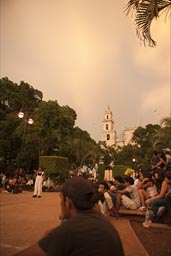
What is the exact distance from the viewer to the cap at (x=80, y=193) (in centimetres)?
189

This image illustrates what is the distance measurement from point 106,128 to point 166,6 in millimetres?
100043

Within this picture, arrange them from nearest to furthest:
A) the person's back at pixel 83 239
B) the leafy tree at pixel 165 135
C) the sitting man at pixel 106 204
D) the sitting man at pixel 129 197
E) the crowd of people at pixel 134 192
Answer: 1. the person's back at pixel 83 239
2. the crowd of people at pixel 134 192
3. the sitting man at pixel 106 204
4. the sitting man at pixel 129 197
5. the leafy tree at pixel 165 135

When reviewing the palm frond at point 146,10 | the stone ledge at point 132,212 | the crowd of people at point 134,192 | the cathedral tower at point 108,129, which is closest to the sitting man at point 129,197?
the crowd of people at point 134,192

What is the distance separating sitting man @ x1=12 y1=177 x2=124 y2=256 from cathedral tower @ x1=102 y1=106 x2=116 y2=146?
101 meters

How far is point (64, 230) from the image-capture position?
1.66 metres

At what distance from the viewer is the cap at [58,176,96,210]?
1.89m

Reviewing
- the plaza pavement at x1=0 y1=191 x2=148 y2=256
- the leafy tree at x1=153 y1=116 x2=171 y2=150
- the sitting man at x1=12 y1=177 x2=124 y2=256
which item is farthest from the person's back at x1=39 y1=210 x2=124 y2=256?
the leafy tree at x1=153 y1=116 x2=171 y2=150

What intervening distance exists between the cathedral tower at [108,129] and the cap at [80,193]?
10081 centimetres

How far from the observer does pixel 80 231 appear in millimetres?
1667

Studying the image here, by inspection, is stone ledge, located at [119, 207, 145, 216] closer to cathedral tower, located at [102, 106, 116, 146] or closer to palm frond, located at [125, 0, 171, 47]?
palm frond, located at [125, 0, 171, 47]

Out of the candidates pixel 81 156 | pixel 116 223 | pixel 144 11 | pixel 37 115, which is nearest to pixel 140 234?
pixel 116 223

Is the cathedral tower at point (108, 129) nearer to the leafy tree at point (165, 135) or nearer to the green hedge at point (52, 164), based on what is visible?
the leafy tree at point (165, 135)

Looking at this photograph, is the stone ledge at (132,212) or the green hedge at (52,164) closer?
the stone ledge at (132,212)

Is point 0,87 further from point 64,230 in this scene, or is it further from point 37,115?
point 64,230
